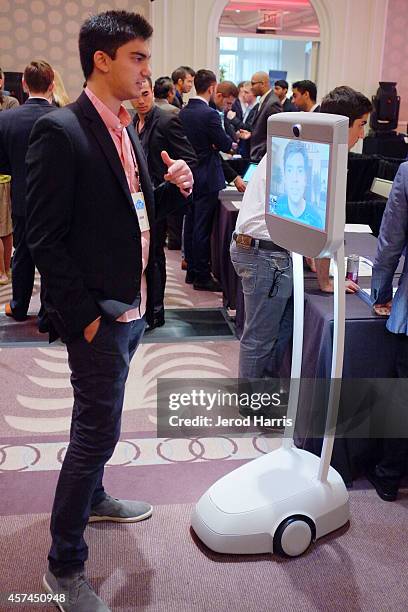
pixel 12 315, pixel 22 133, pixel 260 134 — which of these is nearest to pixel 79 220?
pixel 22 133

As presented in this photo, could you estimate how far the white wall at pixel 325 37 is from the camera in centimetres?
812

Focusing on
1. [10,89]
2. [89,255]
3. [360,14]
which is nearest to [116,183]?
[89,255]

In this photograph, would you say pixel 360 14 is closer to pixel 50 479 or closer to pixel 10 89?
pixel 10 89

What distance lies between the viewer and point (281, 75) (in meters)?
9.54

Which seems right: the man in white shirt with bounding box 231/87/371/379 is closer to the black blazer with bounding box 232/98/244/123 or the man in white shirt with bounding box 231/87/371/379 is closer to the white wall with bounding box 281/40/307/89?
the black blazer with bounding box 232/98/244/123

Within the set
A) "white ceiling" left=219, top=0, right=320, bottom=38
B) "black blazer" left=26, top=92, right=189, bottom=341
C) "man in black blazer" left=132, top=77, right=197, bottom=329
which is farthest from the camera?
"white ceiling" left=219, top=0, right=320, bottom=38

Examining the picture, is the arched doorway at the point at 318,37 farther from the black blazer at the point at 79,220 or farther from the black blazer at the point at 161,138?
the black blazer at the point at 79,220

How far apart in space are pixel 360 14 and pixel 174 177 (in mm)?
8104

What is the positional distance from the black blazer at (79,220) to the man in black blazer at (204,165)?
2.94m

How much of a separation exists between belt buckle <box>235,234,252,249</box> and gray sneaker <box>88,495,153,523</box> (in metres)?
0.97

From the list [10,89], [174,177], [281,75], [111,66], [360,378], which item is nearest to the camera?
[111,66]

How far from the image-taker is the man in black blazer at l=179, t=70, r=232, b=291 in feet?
14.3

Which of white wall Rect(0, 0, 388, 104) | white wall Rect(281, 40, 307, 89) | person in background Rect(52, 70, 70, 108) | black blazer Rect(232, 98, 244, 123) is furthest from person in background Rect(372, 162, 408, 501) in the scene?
white wall Rect(281, 40, 307, 89)

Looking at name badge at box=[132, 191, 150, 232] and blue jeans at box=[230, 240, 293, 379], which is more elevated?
name badge at box=[132, 191, 150, 232]
